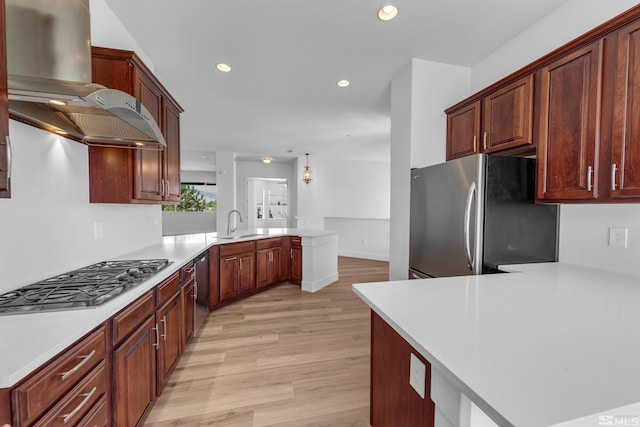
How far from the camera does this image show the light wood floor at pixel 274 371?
161cm

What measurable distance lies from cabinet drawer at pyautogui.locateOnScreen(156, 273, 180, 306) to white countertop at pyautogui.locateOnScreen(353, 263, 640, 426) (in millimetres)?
1225

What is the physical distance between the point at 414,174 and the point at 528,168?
81 centimetres

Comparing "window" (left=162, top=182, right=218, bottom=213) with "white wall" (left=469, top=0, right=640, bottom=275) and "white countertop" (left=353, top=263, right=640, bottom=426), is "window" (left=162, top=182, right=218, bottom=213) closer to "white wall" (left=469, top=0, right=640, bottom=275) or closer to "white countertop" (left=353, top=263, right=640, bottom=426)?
"white wall" (left=469, top=0, right=640, bottom=275)

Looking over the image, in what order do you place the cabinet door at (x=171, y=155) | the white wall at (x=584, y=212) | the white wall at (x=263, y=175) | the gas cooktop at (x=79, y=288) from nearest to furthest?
the gas cooktop at (x=79, y=288) → the white wall at (x=584, y=212) → the cabinet door at (x=171, y=155) → the white wall at (x=263, y=175)

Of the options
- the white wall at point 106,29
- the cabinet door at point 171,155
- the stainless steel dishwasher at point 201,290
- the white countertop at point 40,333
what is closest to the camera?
the white countertop at point 40,333

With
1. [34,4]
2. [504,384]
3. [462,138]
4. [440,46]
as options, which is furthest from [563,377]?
[440,46]

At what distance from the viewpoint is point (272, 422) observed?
1.56 metres

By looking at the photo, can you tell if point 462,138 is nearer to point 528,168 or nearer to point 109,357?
point 528,168

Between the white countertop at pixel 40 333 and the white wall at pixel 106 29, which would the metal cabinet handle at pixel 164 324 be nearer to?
the white countertop at pixel 40 333

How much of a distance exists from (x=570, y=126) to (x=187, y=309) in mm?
2944

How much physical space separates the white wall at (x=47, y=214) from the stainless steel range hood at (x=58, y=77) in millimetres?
137

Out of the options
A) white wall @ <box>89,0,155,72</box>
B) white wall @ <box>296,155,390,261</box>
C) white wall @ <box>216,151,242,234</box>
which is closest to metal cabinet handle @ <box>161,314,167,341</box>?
white wall @ <box>89,0,155,72</box>

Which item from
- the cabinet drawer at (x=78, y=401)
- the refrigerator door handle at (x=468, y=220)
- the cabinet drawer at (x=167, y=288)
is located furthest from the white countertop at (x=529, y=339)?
the cabinet drawer at (x=167, y=288)

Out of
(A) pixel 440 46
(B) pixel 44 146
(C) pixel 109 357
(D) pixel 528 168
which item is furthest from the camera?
(A) pixel 440 46
